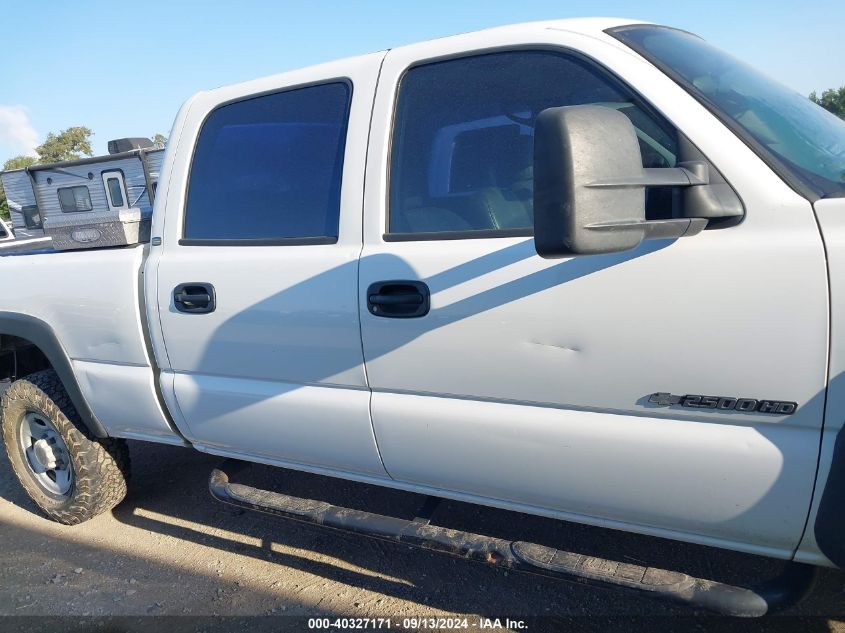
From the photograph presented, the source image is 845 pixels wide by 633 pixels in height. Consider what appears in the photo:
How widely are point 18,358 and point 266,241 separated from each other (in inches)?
83.5

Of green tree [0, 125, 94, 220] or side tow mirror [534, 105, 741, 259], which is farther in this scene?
green tree [0, 125, 94, 220]

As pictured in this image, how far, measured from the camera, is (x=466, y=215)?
6.82 ft

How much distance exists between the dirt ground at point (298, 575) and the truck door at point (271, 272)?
651mm

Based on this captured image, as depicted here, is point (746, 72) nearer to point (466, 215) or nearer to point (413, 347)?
point (466, 215)

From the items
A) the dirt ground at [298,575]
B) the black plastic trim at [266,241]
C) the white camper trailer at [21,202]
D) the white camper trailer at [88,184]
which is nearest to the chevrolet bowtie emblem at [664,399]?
the dirt ground at [298,575]

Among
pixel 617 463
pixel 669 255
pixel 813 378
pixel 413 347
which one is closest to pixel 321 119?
pixel 413 347

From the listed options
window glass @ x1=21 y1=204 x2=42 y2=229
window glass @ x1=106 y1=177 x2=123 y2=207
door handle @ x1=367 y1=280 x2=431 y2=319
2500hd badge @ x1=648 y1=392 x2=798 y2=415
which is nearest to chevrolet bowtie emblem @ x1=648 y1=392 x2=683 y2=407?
2500hd badge @ x1=648 y1=392 x2=798 y2=415

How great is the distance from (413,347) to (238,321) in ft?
2.44

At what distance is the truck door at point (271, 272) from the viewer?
2.28 metres

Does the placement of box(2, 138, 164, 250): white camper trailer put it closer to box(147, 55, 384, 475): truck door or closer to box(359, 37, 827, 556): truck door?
box(147, 55, 384, 475): truck door

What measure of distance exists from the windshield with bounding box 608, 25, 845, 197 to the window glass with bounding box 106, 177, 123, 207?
32.5ft

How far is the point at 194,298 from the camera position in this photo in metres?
2.55

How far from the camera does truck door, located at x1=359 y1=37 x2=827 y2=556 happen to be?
162 centimetres

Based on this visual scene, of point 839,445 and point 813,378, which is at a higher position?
point 813,378
